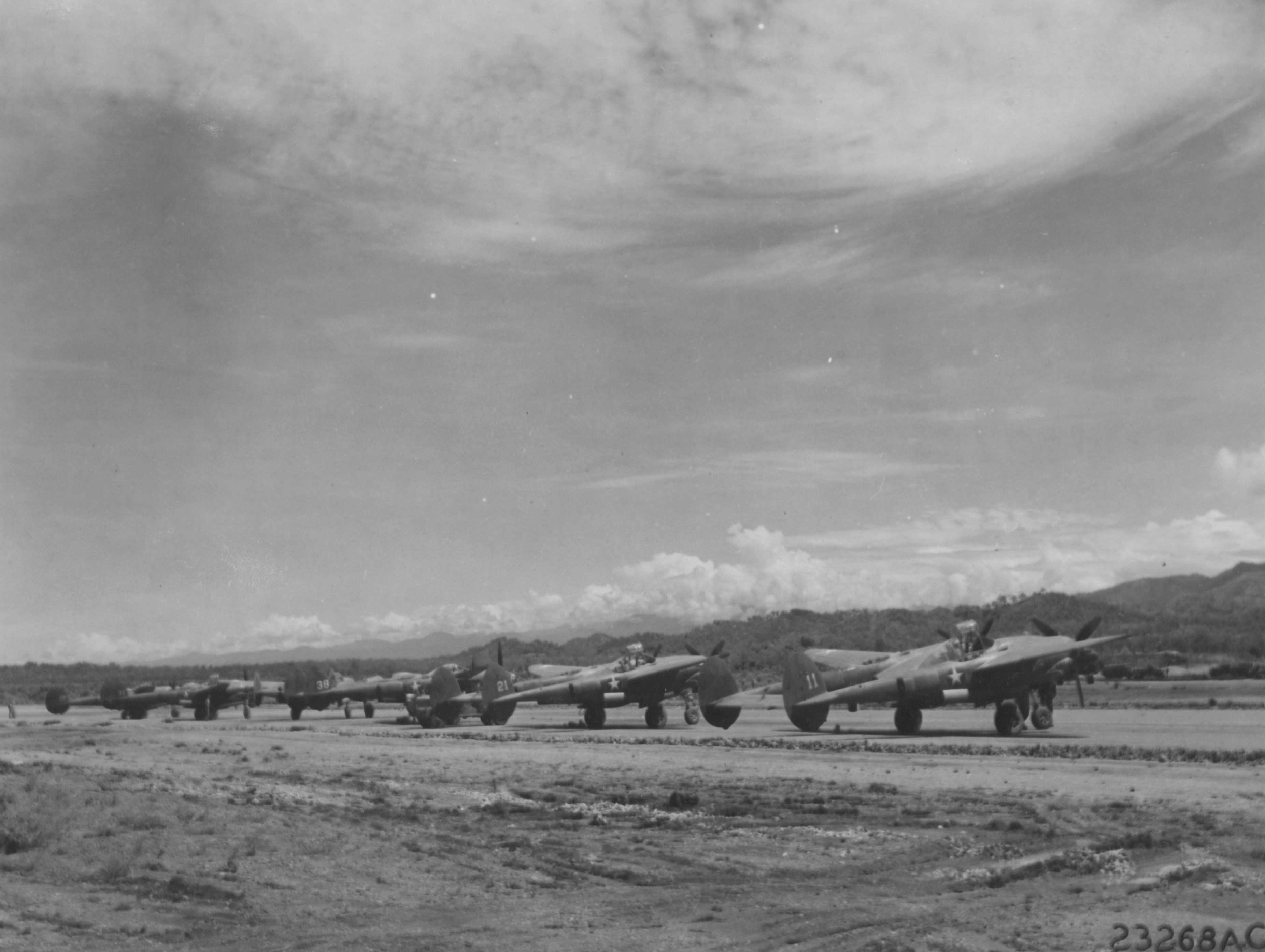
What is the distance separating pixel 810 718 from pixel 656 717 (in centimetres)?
963

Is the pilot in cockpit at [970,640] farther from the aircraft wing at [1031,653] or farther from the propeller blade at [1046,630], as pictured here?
the propeller blade at [1046,630]

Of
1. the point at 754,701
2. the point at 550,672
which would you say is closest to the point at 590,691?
the point at 550,672

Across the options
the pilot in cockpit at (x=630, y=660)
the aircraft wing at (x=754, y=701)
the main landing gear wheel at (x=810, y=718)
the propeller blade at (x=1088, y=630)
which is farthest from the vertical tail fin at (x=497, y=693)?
the propeller blade at (x=1088, y=630)

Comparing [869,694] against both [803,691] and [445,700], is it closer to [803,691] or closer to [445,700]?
[803,691]

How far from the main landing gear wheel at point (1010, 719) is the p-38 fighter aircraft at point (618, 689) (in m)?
10.7

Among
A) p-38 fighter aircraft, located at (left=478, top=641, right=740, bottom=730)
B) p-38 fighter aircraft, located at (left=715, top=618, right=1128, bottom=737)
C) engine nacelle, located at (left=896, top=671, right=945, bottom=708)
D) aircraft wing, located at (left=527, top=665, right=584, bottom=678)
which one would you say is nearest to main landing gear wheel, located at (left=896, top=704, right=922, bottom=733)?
p-38 fighter aircraft, located at (left=715, top=618, right=1128, bottom=737)

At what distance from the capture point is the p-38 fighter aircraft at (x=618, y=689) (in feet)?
136

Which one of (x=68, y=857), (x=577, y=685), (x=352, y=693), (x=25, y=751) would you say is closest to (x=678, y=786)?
(x=68, y=857)

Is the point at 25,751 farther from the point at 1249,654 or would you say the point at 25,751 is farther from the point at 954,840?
the point at 1249,654

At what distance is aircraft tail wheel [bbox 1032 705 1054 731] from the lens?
104 feet

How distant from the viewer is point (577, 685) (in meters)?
41.7

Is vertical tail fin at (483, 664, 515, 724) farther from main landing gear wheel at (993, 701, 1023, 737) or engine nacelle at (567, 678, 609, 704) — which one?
main landing gear wheel at (993, 701, 1023, 737)

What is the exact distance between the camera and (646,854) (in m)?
14.6

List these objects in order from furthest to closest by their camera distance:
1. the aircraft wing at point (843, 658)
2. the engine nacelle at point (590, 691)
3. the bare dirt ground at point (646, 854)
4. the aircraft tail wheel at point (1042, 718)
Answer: the engine nacelle at point (590, 691) < the aircraft wing at point (843, 658) < the aircraft tail wheel at point (1042, 718) < the bare dirt ground at point (646, 854)
